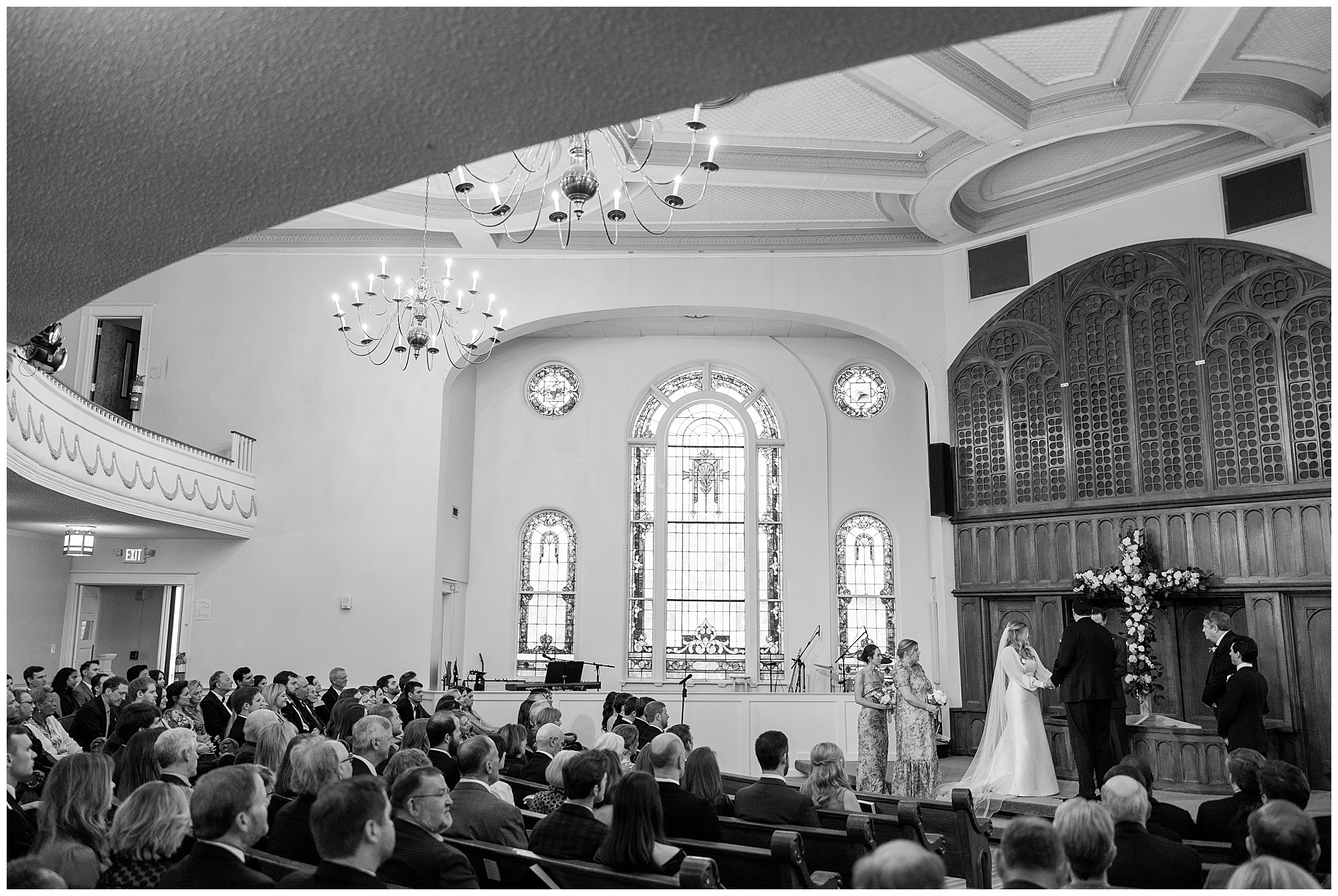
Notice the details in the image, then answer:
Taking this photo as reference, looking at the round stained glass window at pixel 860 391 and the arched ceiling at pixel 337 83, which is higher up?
the round stained glass window at pixel 860 391

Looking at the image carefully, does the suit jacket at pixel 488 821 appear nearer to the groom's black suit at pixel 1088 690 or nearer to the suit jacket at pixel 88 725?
the suit jacket at pixel 88 725

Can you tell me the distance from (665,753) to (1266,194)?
9421 mm

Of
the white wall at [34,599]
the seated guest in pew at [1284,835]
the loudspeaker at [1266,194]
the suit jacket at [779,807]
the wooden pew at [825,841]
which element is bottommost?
the wooden pew at [825,841]

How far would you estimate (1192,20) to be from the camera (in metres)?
8.68

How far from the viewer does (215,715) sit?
8.58 metres

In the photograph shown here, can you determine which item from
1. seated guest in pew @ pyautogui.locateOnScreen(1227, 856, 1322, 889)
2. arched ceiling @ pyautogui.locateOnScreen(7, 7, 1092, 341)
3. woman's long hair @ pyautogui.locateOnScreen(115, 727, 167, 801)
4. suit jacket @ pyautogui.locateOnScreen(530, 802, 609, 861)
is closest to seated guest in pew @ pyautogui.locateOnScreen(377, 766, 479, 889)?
suit jacket @ pyautogui.locateOnScreen(530, 802, 609, 861)

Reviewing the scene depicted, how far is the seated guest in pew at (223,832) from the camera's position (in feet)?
9.53

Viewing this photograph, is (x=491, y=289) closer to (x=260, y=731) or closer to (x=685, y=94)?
(x=260, y=731)

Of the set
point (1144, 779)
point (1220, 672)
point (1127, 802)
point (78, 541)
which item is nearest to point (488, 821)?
point (1127, 802)

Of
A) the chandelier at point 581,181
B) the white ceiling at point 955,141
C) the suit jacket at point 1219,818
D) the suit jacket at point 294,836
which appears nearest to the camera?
the suit jacket at point 294,836

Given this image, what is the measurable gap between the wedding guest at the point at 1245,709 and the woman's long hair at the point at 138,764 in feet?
23.2

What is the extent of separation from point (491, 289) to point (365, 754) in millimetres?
9512

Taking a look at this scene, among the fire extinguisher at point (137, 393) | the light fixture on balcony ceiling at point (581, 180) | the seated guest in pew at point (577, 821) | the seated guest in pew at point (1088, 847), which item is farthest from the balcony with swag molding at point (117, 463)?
the seated guest in pew at point (1088, 847)

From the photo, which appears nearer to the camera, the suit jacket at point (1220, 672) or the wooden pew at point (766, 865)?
the wooden pew at point (766, 865)
